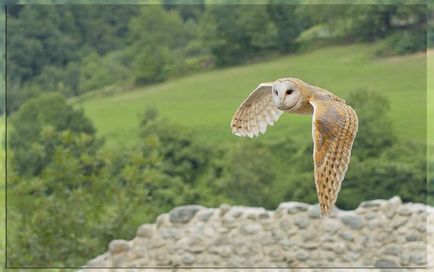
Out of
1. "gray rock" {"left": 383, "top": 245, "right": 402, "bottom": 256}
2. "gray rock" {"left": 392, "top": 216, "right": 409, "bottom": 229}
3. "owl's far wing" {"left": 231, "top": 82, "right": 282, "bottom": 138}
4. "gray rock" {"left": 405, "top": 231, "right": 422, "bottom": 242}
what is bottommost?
"gray rock" {"left": 383, "top": 245, "right": 402, "bottom": 256}

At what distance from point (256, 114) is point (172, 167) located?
4016mm

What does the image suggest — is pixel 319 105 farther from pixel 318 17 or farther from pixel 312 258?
pixel 318 17

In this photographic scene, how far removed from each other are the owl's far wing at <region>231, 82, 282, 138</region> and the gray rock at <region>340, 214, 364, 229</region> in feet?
8.54

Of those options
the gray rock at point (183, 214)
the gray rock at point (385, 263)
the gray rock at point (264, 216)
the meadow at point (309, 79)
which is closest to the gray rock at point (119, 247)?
the gray rock at point (183, 214)

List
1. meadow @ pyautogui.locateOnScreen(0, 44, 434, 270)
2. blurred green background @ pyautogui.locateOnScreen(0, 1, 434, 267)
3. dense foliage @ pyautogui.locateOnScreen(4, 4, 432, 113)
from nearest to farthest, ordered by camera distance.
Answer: blurred green background @ pyautogui.locateOnScreen(0, 1, 434, 267), meadow @ pyautogui.locateOnScreen(0, 44, 434, 270), dense foliage @ pyautogui.locateOnScreen(4, 4, 432, 113)

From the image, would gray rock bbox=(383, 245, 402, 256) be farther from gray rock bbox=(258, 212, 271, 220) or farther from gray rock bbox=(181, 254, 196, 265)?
gray rock bbox=(181, 254, 196, 265)

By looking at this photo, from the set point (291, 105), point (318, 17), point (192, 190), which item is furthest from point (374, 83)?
point (291, 105)

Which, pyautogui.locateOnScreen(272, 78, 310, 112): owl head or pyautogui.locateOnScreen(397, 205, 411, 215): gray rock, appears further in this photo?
pyautogui.locateOnScreen(397, 205, 411, 215): gray rock

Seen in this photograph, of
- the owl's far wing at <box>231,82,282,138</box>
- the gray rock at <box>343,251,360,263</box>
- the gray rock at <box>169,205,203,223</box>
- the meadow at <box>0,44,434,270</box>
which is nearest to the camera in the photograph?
the owl's far wing at <box>231,82,282,138</box>

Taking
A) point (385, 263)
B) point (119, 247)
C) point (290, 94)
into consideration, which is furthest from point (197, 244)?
point (290, 94)

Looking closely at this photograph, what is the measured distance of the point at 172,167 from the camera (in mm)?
6059

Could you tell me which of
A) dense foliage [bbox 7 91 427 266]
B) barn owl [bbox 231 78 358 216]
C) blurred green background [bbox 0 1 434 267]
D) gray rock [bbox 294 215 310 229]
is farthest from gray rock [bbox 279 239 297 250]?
barn owl [bbox 231 78 358 216]

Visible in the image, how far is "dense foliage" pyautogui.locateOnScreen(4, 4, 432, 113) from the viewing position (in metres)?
6.21

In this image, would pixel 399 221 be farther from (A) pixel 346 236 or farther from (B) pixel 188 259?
(B) pixel 188 259
